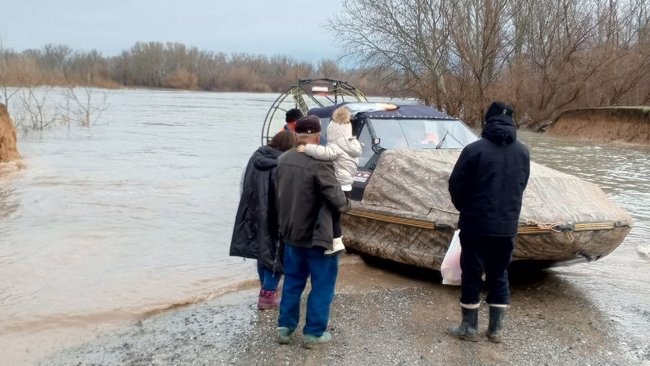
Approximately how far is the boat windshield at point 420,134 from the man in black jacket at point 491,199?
Answer: 2.80 metres

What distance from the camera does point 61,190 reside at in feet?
45.9

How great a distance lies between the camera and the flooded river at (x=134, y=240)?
21.0 ft

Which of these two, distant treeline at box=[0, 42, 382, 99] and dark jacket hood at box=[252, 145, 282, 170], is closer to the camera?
dark jacket hood at box=[252, 145, 282, 170]

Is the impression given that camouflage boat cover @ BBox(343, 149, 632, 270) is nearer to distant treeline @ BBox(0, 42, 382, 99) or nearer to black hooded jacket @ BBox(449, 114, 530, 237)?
black hooded jacket @ BBox(449, 114, 530, 237)

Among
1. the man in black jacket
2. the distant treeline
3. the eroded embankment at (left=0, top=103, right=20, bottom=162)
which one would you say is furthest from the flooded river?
the distant treeline

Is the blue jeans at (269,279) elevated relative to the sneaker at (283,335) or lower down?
elevated

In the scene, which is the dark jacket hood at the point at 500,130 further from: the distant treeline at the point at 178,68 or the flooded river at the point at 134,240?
the distant treeline at the point at 178,68

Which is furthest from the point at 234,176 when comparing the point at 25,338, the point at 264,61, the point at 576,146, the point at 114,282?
the point at 264,61

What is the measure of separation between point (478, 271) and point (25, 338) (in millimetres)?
3971

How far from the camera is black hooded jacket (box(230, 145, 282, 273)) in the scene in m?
5.64

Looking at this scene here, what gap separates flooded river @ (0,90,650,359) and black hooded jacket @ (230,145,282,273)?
1.24m

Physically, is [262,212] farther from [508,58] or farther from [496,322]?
[508,58]

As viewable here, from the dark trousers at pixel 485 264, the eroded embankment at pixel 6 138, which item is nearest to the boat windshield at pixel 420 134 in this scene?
the dark trousers at pixel 485 264

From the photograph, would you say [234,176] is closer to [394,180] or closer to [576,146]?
[394,180]
